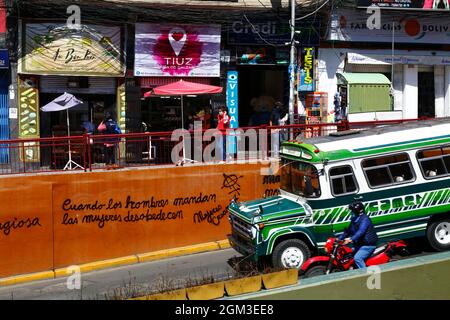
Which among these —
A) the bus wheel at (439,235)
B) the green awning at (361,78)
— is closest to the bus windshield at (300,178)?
the bus wheel at (439,235)

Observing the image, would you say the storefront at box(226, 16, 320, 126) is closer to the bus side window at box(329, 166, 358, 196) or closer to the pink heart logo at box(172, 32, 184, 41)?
the pink heart logo at box(172, 32, 184, 41)

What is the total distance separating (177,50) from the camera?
19.8 metres

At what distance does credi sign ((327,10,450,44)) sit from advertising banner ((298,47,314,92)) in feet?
3.40

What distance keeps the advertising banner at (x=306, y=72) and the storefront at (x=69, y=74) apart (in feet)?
21.8

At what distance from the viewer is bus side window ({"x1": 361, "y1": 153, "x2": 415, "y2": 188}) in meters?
10.5

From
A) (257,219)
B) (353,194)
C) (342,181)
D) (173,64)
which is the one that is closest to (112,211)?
(257,219)

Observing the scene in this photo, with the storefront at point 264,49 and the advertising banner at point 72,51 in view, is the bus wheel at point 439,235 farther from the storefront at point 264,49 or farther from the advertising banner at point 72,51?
the advertising banner at point 72,51

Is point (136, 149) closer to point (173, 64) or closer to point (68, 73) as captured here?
point (68, 73)

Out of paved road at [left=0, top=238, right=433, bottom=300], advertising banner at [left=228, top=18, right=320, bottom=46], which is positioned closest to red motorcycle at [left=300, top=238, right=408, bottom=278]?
paved road at [left=0, top=238, right=433, bottom=300]

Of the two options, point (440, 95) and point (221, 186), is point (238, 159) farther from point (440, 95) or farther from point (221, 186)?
point (440, 95)

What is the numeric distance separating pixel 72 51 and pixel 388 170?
39.4 feet

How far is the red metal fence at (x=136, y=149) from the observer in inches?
498

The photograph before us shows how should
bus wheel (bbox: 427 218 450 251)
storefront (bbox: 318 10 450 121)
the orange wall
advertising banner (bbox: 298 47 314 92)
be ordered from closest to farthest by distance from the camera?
bus wheel (bbox: 427 218 450 251) → the orange wall → advertising banner (bbox: 298 47 314 92) → storefront (bbox: 318 10 450 121)
